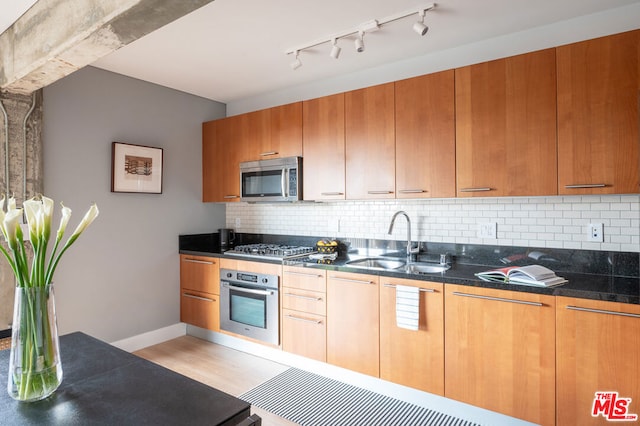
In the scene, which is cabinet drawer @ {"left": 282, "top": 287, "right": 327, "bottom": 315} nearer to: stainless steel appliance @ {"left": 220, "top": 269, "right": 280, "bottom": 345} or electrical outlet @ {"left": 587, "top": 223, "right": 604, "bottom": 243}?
stainless steel appliance @ {"left": 220, "top": 269, "right": 280, "bottom": 345}

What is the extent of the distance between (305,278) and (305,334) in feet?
1.47

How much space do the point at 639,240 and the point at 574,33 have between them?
1.38 metres

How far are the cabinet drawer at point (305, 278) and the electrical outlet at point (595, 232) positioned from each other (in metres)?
1.81

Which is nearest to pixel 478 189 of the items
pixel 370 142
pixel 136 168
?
pixel 370 142

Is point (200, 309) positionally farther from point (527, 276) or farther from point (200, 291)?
point (527, 276)

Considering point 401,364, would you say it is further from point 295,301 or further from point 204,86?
point 204,86

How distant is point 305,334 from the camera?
2.99 metres

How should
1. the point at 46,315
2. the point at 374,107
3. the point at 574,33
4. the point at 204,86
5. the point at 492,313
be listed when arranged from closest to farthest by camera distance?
the point at 46,315 → the point at 492,313 → the point at 574,33 → the point at 374,107 → the point at 204,86

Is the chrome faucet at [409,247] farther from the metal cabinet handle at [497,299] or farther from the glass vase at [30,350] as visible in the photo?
the glass vase at [30,350]

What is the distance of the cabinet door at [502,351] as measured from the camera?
6.66ft

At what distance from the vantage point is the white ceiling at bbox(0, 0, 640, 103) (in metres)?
2.28

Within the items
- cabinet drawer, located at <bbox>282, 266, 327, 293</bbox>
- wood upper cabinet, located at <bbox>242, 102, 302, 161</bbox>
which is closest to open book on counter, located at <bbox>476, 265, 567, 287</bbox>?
cabinet drawer, located at <bbox>282, 266, 327, 293</bbox>

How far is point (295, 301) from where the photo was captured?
3.06m

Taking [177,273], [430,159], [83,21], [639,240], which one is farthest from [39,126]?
[639,240]
